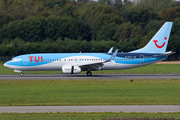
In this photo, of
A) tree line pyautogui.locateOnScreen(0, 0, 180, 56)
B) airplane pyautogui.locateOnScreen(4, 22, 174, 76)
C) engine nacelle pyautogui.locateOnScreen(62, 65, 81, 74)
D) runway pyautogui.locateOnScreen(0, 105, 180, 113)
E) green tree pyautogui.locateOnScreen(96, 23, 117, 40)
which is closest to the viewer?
runway pyautogui.locateOnScreen(0, 105, 180, 113)

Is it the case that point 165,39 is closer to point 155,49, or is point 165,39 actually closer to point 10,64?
point 155,49

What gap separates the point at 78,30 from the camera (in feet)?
383

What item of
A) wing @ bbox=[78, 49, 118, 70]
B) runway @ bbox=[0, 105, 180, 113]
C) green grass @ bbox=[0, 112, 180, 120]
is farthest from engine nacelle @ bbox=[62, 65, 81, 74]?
green grass @ bbox=[0, 112, 180, 120]

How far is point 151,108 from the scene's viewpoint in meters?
16.4

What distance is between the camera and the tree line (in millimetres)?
87875

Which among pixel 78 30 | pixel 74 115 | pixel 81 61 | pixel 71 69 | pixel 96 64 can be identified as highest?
pixel 78 30

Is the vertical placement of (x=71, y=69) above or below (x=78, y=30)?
below

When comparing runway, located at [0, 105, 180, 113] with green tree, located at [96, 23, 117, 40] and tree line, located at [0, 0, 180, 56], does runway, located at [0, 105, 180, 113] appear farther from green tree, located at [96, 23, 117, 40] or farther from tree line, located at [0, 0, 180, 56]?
green tree, located at [96, 23, 117, 40]

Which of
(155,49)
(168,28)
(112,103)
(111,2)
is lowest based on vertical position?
(112,103)

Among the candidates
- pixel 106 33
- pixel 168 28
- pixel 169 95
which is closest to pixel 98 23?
pixel 106 33

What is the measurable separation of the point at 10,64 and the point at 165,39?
2398 centimetres

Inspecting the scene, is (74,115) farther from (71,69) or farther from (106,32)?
(106,32)

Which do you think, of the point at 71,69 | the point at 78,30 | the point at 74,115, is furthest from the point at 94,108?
the point at 78,30

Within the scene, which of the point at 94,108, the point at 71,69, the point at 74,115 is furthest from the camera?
the point at 71,69
